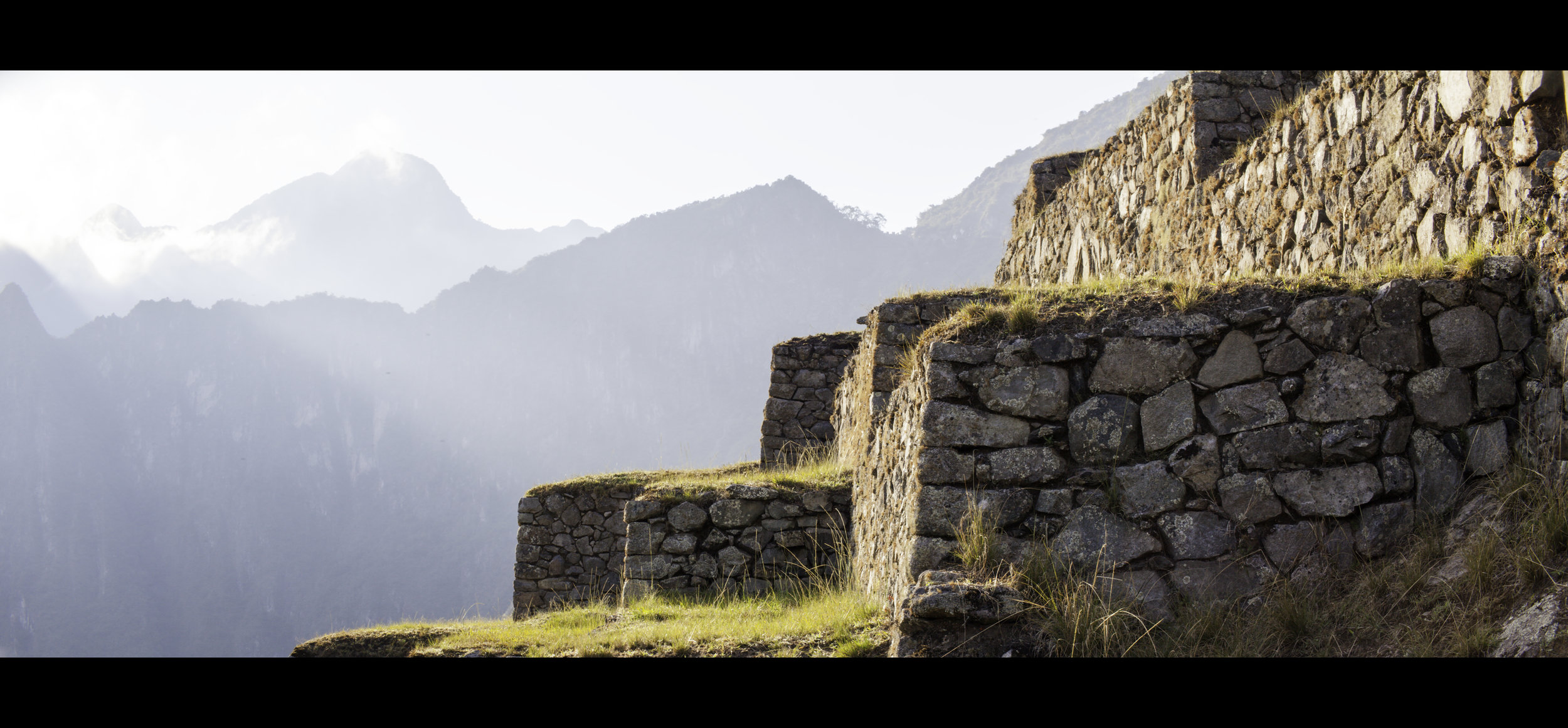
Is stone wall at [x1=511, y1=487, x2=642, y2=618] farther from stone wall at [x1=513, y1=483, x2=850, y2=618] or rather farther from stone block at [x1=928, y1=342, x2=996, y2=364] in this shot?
stone block at [x1=928, y1=342, x2=996, y2=364]

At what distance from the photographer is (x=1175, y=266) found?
868 cm

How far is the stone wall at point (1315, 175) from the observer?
4160mm

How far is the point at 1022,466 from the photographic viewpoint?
158 inches

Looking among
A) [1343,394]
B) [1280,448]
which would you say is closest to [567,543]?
[1280,448]

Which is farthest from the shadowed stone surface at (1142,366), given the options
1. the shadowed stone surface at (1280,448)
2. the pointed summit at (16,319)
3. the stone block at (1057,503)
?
the pointed summit at (16,319)

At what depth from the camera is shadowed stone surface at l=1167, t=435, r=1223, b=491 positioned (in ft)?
12.7

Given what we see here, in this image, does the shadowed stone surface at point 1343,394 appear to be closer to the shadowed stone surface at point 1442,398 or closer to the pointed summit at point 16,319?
the shadowed stone surface at point 1442,398

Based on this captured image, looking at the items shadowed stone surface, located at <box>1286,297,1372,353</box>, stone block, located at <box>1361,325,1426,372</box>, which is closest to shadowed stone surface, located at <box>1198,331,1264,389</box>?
shadowed stone surface, located at <box>1286,297,1372,353</box>

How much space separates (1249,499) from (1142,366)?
29.3 inches

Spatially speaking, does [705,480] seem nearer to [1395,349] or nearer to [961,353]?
[961,353]

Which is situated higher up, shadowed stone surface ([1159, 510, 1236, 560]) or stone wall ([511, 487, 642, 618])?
shadowed stone surface ([1159, 510, 1236, 560])

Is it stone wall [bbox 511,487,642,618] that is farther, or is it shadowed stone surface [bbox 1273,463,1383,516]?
stone wall [bbox 511,487,642,618]

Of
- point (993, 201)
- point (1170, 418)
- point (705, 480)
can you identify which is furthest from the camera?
point (993, 201)

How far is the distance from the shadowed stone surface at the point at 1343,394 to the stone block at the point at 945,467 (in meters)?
1.50
